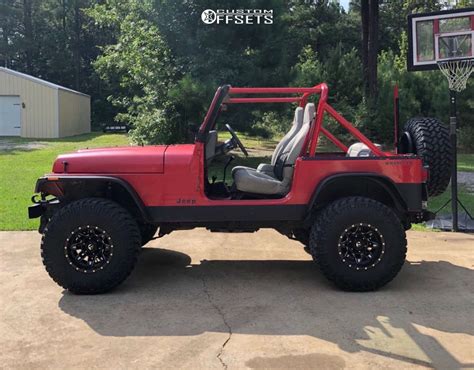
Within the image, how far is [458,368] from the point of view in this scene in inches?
129

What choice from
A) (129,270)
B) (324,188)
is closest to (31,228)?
(129,270)

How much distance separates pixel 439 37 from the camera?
795 centimetres

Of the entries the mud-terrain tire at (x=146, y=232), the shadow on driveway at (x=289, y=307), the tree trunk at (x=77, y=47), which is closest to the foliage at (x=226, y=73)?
the mud-terrain tire at (x=146, y=232)

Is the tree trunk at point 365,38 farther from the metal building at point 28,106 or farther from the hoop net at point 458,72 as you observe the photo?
the metal building at point 28,106

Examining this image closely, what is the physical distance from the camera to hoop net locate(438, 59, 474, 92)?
24.6 ft

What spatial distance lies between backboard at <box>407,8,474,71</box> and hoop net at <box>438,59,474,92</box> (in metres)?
0.07

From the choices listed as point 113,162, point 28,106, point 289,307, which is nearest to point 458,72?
point 289,307

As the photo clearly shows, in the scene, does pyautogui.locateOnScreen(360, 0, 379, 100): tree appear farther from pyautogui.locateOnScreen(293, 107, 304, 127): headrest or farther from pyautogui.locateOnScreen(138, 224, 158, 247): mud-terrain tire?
pyautogui.locateOnScreen(138, 224, 158, 247): mud-terrain tire

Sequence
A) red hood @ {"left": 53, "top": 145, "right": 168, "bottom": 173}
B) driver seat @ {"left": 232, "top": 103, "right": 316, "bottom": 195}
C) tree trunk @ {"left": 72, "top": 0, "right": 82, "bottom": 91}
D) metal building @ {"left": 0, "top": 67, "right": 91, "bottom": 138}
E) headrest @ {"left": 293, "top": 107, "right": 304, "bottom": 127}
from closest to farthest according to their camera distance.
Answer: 1. red hood @ {"left": 53, "top": 145, "right": 168, "bottom": 173}
2. driver seat @ {"left": 232, "top": 103, "right": 316, "bottom": 195}
3. headrest @ {"left": 293, "top": 107, "right": 304, "bottom": 127}
4. metal building @ {"left": 0, "top": 67, "right": 91, "bottom": 138}
5. tree trunk @ {"left": 72, "top": 0, "right": 82, "bottom": 91}

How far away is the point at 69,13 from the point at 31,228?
4785 centimetres

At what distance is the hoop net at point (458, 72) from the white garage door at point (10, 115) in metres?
25.1

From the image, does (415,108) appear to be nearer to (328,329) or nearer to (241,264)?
(241,264)
